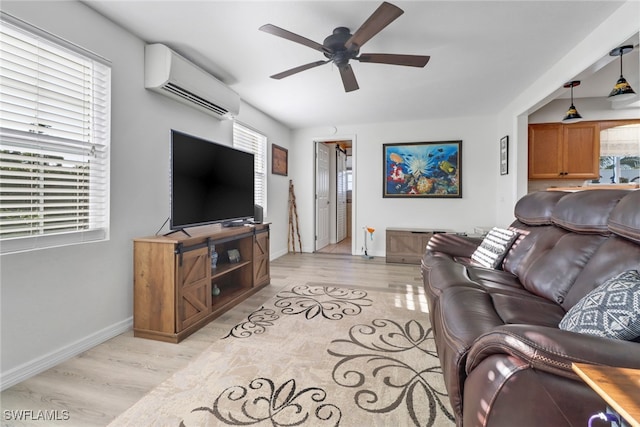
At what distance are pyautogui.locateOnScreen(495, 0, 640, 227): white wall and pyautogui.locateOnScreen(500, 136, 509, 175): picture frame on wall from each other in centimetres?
9

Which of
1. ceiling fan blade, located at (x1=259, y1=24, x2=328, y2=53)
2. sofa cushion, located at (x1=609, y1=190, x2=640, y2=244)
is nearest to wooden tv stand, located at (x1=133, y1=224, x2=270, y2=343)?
ceiling fan blade, located at (x1=259, y1=24, x2=328, y2=53)

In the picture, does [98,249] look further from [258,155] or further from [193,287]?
[258,155]

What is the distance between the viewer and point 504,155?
4312 mm

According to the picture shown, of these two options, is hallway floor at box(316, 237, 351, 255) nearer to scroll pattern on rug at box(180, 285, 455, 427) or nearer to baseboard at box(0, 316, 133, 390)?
scroll pattern on rug at box(180, 285, 455, 427)

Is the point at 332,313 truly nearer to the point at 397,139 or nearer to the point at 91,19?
the point at 91,19

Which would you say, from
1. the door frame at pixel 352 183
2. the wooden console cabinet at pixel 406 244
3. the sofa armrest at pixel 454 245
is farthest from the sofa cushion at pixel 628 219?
the door frame at pixel 352 183

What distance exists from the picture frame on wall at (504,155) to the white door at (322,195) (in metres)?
3.09

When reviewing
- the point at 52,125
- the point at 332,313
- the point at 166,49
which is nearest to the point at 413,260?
the point at 332,313

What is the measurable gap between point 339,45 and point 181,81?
140cm

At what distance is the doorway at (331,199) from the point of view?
5684 millimetres

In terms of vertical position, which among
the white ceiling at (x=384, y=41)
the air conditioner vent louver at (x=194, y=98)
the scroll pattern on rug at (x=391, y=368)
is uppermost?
the white ceiling at (x=384, y=41)

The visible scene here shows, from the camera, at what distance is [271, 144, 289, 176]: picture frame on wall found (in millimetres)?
4852

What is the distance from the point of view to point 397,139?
16.8 ft

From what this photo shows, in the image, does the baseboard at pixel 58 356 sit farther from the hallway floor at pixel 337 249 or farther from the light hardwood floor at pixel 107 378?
the hallway floor at pixel 337 249
